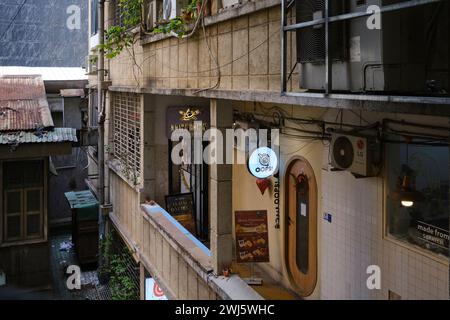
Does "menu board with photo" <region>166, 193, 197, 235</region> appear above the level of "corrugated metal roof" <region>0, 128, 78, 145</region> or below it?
below

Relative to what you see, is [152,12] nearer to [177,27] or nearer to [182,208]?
[177,27]

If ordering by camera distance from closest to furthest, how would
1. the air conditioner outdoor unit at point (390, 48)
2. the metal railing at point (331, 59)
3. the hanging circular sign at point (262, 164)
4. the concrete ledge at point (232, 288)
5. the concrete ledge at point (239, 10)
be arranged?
1. the metal railing at point (331, 59)
2. the air conditioner outdoor unit at point (390, 48)
3. the concrete ledge at point (239, 10)
4. the concrete ledge at point (232, 288)
5. the hanging circular sign at point (262, 164)

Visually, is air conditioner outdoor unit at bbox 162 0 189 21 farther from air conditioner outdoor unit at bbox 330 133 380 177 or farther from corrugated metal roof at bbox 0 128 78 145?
corrugated metal roof at bbox 0 128 78 145

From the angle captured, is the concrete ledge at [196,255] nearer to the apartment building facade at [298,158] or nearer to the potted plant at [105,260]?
the apartment building facade at [298,158]

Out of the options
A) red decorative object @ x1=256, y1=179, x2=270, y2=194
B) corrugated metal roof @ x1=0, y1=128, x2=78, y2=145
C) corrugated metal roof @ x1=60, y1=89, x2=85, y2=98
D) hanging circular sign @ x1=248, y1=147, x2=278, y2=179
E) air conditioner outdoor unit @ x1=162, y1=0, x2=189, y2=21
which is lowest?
red decorative object @ x1=256, y1=179, x2=270, y2=194

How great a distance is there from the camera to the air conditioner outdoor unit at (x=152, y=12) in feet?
33.8

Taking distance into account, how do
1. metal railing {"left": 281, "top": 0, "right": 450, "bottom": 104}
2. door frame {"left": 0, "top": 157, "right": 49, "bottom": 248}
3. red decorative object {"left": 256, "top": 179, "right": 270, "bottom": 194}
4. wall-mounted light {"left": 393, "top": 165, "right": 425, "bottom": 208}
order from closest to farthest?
metal railing {"left": 281, "top": 0, "right": 450, "bottom": 104} < wall-mounted light {"left": 393, "top": 165, "right": 425, "bottom": 208} < red decorative object {"left": 256, "top": 179, "right": 270, "bottom": 194} < door frame {"left": 0, "top": 157, "right": 49, "bottom": 248}

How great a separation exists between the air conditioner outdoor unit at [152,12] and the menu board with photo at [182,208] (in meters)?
4.32

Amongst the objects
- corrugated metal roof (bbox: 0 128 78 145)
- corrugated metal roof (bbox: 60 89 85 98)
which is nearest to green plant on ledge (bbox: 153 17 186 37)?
corrugated metal roof (bbox: 0 128 78 145)

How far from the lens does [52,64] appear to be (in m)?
28.1

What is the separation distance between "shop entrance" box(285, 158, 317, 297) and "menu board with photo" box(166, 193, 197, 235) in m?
2.84

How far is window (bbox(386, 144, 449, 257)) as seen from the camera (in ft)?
21.7

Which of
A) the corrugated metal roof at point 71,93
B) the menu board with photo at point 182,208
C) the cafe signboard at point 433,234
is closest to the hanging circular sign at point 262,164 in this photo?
A: the menu board with photo at point 182,208
